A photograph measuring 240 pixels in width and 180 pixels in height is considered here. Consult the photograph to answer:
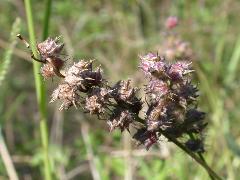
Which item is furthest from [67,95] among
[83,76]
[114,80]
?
[114,80]

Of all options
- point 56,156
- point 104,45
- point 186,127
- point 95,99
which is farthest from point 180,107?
point 104,45

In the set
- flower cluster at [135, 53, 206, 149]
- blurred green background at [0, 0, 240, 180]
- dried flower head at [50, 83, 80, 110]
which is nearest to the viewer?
dried flower head at [50, 83, 80, 110]

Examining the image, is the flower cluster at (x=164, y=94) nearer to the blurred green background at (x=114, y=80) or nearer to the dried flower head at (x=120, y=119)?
the dried flower head at (x=120, y=119)

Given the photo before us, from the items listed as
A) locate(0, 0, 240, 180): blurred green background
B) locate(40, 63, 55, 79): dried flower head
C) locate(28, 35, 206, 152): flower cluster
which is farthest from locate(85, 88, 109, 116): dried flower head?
locate(0, 0, 240, 180): blurred green background

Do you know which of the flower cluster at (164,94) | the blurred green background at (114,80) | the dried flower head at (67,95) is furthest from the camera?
the blurred green background at (114,80)

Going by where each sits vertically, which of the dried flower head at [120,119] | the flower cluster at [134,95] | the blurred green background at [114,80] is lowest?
the dried flower head at [120,119]

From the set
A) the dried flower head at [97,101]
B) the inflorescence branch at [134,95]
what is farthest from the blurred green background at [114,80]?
the dried flower head at [97,101]

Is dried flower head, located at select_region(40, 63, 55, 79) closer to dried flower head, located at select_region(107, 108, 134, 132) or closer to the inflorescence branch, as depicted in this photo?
the inflorescence branch

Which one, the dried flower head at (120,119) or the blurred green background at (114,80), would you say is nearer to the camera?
the dried flower head at (120,119)
